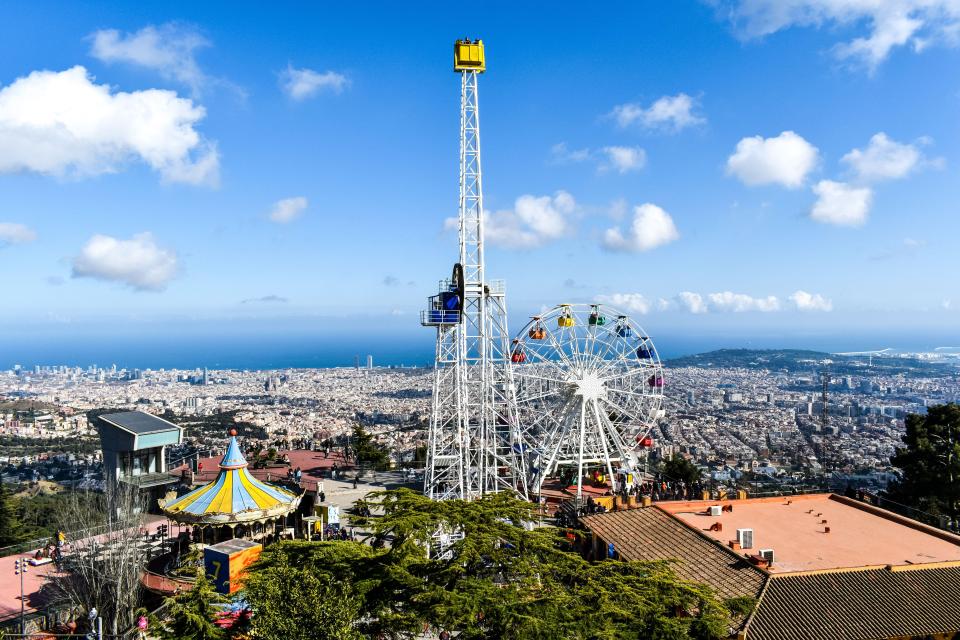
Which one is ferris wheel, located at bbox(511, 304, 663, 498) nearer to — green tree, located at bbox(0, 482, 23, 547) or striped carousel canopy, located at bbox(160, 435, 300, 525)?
striped carousel canopy, located at bbox(160, 435, 300, 525)

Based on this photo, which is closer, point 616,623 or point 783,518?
point 616,623

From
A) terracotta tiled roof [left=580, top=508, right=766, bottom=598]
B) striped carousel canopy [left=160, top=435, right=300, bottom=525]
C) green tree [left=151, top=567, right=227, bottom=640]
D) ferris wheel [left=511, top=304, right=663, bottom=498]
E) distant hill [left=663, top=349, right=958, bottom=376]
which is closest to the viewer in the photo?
green tree [left=151, top=567, right=227, bottom=640]

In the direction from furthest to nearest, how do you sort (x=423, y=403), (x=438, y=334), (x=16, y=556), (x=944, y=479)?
(x=423, y=403)
(x=438, y=334)
(x=944, y=479)
(x=16, y=556)

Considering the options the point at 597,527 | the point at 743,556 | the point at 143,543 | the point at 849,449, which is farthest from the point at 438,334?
the point at 849,449

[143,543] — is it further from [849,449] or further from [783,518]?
[849,449]

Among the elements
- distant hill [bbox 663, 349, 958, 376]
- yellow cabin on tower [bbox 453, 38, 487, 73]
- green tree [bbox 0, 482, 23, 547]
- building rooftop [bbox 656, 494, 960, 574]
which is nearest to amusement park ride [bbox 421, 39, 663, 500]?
yellow cabin on tower [bbox 453, 38, 487, 73]

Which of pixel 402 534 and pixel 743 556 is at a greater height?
pixel 402 534

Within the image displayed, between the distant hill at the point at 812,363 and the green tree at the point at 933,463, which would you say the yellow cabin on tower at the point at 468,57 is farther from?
the distant hill at the point at 812,363
